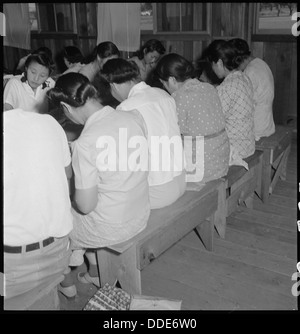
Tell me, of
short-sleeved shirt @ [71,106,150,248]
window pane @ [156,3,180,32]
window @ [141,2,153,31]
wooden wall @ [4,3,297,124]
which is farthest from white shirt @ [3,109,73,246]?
window @ [141,2,153,31]

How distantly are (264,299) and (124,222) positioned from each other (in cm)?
89

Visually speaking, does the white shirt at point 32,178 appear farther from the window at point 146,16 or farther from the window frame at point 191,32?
the window at point 146,16

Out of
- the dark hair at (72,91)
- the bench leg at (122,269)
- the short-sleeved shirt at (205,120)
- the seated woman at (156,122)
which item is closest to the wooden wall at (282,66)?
the short-sleeved shirt at (205,120)

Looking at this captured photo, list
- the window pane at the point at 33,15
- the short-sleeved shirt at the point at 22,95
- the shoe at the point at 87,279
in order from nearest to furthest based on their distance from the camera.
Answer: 1. the shoe at the point at 87,279
2. the short-sleeved shirt at the point at 22,95
3. the window pane at the point at 33,15

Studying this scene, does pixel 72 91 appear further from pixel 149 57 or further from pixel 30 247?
pixel 149 57

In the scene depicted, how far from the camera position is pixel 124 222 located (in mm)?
1864

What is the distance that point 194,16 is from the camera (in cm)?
494

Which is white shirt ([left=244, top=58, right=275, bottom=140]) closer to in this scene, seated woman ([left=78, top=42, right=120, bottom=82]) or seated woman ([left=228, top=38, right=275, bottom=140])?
seated woman ([left=228, top=38, right=275, bottom=140])

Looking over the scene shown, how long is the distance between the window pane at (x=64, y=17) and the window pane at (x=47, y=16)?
0.41 feet

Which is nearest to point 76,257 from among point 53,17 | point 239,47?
point 239,47

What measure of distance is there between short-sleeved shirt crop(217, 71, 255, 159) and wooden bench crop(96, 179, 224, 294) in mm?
676

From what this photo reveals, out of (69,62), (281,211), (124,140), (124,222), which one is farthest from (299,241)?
(69,62)

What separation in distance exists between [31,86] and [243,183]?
72.1 inches

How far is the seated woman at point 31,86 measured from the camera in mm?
2938
